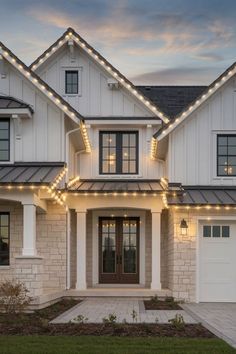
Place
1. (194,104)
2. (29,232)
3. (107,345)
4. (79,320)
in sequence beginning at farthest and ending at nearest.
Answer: (194,104) < (29,232) < (79,320) < (107,345)

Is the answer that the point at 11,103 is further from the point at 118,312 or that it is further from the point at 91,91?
the point at 118,312

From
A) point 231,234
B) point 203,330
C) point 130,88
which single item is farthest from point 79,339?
point 130,88

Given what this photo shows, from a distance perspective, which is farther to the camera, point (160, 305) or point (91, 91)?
point (91, 91)

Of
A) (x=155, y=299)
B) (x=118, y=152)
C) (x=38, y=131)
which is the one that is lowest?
(x=155, y=299)

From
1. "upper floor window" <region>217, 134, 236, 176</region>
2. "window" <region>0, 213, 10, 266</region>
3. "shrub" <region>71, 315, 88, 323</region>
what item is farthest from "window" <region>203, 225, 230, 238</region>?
"shrub" <region>71, 315, 88, 323</region>

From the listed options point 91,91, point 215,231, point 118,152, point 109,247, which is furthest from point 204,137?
point 109,247

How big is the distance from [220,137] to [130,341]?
981 cm

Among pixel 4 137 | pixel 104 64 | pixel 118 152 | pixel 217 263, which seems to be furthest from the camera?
pixel 118 152

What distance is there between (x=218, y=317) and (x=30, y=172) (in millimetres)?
6780

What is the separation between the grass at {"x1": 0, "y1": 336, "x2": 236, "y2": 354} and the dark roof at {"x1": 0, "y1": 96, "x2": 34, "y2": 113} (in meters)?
8.71

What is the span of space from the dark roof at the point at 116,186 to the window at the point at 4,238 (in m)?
2.23

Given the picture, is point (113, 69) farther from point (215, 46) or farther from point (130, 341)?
point (130, 341)

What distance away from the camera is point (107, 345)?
342 inches

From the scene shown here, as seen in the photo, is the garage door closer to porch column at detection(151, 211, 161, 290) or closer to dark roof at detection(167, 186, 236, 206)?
dark roof at detection(167, 186, 236, 206)
